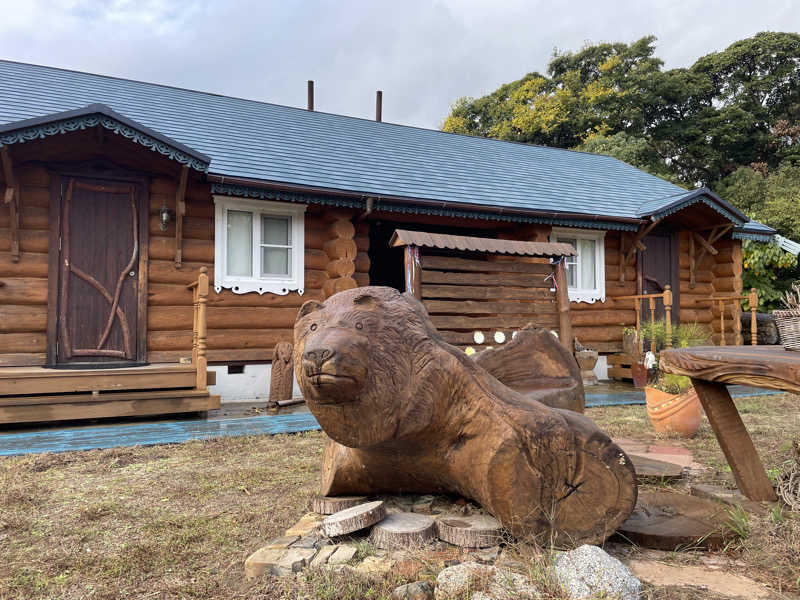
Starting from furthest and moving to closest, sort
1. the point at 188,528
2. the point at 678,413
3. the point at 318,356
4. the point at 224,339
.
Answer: the point at 224,339 → the point at 678,413 → the point at 188,528 → the point at 318,356

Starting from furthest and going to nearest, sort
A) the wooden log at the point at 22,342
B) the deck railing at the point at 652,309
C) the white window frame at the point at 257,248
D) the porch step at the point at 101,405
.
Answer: the deck railing at the point at 652,309 < the white window frame at the point at 257,248 < the wooden log at the point at 22,342 < the porch step at the point at 101,405

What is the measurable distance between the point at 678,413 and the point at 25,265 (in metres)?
7.96

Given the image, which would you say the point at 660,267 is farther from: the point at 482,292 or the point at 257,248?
the point at 257,248

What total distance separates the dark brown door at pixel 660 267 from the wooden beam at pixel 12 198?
35.8 ft

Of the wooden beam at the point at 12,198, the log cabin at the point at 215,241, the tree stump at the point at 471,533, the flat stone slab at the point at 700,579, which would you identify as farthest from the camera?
the log cabin at the point at 215,241

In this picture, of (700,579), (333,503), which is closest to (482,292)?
(333,503)

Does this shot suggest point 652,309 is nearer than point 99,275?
No

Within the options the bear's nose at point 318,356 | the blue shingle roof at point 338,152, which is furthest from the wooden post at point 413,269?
the bear's nose at point 318,356

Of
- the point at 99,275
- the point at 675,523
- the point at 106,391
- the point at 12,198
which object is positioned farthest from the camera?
Answer: the point at 99,275

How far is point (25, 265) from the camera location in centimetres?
682

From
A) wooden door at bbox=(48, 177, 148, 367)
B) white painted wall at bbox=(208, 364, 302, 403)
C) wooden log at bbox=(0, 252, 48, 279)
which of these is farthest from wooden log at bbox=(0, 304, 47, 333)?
white painted wall at bbox=(208, 364, 302, 403)

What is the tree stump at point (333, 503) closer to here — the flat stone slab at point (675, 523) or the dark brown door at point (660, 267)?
the flat stone slab at point (675, 523)

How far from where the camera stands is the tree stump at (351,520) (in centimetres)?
231

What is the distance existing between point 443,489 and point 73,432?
4.56 m
